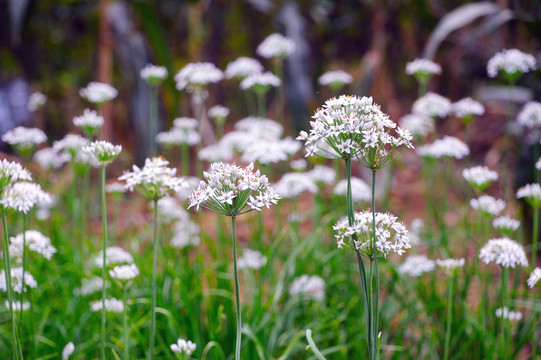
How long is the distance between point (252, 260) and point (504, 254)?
43.9 inches

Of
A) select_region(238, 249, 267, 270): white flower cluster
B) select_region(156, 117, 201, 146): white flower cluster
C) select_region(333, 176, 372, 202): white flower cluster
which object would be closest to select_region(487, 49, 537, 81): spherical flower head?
select_region(333, 176, 372, 202): white flower cluster

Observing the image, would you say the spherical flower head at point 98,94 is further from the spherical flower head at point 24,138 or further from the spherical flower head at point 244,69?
the spherical flower head at point 244,69

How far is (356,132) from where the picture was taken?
3.29 feet

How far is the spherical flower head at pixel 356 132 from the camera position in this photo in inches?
39.5

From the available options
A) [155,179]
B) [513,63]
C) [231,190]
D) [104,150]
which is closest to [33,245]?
[104,150]

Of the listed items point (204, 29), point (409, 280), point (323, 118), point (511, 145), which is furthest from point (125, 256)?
point (204, 29)

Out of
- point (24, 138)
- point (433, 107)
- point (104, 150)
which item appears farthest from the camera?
point (433, 107)

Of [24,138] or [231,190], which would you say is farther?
[24,138]

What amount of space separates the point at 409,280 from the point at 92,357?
1.49 meters

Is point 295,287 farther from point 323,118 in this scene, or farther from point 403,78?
point 403,78

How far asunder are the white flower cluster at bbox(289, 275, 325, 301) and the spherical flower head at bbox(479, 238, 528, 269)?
76cm

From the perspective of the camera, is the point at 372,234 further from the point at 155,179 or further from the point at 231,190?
the point at 155,179

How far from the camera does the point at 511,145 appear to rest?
3740mm

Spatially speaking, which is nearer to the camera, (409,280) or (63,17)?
(409,280)
